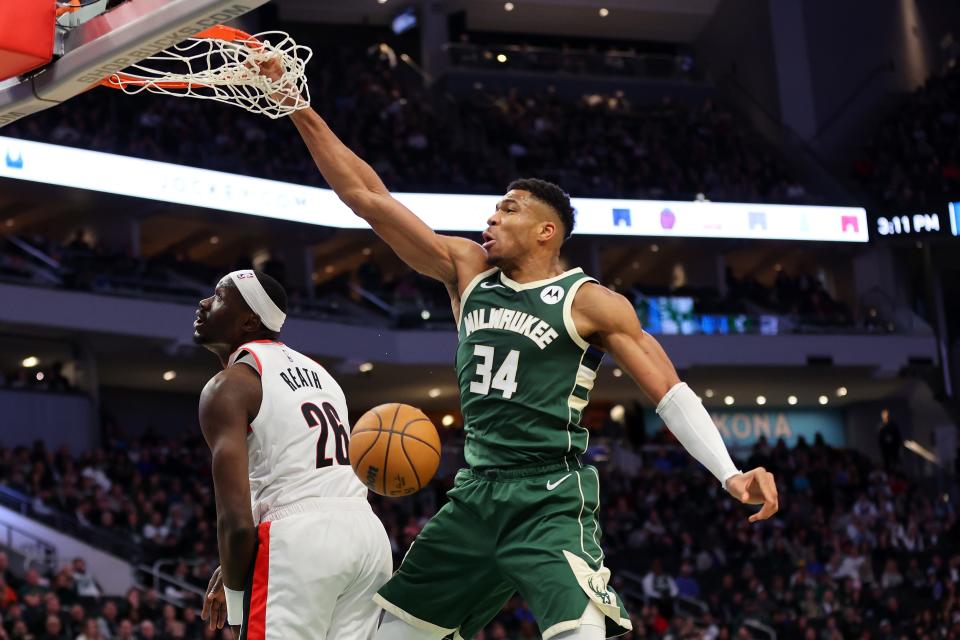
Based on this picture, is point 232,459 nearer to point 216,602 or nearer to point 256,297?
point 256,297

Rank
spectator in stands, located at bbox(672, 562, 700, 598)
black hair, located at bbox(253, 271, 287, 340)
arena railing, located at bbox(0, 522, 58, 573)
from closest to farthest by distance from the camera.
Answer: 1. black hair, located at bbox(253, 271, 287, 340)
2. arena railing, located at bbox(0, 522, 58, 573)
3. spectator in stands, located at bbox(672, 562, 700, 598)

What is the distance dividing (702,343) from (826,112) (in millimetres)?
9292

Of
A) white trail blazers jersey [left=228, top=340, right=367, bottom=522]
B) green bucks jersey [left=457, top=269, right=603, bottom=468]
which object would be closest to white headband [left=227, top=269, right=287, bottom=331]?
white trail blazers jersey [left=228, top=340, right=367, bottom=522]

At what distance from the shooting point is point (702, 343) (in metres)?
27.9

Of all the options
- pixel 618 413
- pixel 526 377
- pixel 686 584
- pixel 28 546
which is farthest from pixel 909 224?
pixel 526 377

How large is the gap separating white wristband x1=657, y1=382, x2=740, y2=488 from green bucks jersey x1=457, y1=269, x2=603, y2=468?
0.33 metres

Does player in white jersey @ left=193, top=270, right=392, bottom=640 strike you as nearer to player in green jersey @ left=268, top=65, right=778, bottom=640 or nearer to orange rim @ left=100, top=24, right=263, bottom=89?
player in green jersey @ left=268, top=65, right=778, bottom=640

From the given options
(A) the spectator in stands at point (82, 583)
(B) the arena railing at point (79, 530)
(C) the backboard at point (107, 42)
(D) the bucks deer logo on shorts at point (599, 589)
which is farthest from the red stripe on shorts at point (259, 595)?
(B) the arena railing at point (79, 530)

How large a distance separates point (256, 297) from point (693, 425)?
65.0 inches

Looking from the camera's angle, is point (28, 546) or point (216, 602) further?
point (28, 546)

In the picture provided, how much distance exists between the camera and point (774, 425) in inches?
1319

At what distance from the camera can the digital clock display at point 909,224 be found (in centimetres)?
2902

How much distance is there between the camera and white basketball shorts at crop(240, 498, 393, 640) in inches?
178

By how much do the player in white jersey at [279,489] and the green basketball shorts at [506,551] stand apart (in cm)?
18
